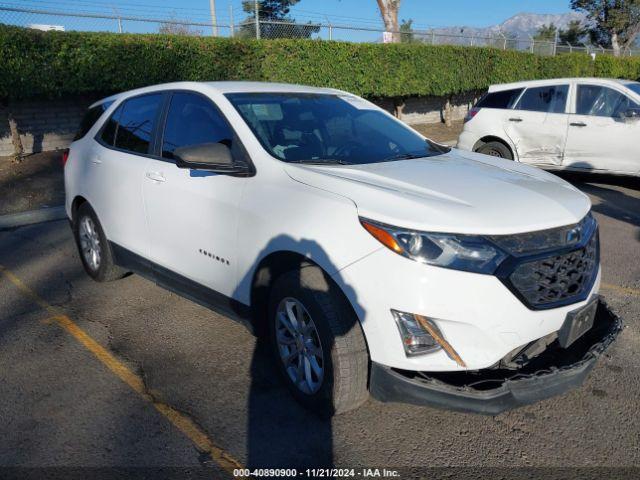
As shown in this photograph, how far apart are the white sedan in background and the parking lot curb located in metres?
6.49

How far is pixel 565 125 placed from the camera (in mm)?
8570

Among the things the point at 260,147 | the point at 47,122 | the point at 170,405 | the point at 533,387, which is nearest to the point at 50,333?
the point at 170,405

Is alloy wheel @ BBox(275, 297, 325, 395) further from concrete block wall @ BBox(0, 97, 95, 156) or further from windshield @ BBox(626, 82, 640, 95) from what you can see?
concrete block wall @ BBox(0, 97, 95, 156)

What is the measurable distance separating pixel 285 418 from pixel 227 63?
10086mm

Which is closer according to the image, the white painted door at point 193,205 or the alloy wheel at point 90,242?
the white painted door at point 193,205

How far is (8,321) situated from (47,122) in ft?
25.1

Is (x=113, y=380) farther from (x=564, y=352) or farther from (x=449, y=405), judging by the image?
(x=564, y=352)

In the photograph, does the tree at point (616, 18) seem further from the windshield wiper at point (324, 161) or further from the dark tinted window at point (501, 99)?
the windshield wiper at point (324, 161)

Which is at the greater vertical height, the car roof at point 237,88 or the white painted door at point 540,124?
the car roof at point 237,88

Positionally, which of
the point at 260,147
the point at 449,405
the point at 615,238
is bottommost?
the point at 615,238

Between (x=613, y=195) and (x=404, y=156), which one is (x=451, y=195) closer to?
(x=404, y=156)

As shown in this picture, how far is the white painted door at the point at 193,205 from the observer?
11.0ft

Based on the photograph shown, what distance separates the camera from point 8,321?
4.34 metres

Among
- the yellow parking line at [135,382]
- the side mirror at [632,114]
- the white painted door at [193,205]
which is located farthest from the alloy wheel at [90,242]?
the side mirror at [632,114]
